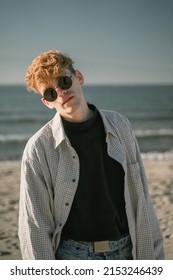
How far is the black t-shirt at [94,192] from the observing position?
173 centimetres

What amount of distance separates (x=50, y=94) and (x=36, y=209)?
47cm

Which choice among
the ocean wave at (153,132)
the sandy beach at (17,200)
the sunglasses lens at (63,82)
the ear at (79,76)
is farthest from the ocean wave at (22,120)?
the sunglasses lens at (63,82)

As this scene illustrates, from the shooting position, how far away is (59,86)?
1.77 meters

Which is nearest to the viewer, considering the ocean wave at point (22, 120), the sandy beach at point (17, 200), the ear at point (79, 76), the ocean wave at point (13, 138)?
the ear at point (79, 76)

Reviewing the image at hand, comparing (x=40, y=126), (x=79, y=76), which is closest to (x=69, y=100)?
(x=79, y=76)

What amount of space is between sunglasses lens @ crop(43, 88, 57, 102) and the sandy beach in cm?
193

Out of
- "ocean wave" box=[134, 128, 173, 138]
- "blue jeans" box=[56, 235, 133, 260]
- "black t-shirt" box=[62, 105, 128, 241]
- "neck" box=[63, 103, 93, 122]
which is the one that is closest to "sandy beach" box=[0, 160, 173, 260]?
"blue jeans" box=[56, 235, 133, 260]

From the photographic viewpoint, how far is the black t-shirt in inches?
68.0

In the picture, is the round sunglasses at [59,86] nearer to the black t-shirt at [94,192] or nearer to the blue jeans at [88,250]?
→ the black t-shirt at [94,192]

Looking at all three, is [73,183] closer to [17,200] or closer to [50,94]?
[50,94]

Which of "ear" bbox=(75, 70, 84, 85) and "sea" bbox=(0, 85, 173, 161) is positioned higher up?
"ear" bbox=(75, 70, 84, 85)

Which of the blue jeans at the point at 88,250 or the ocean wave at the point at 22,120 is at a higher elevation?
the blue jeans at the point at 88,250

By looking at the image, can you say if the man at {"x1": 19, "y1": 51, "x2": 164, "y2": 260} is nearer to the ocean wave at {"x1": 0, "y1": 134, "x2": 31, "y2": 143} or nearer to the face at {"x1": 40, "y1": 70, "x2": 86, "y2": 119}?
the face at {"x1": 40, "y1": 70, "x2": 86, "y2": 119}

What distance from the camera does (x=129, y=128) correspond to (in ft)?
6.19
